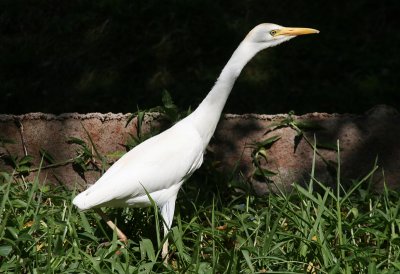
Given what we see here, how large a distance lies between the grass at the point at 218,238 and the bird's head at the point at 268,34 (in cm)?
76

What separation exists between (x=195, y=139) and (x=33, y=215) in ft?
2.98

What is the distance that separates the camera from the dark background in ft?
20.9

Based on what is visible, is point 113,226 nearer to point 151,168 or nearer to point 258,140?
point 151,168

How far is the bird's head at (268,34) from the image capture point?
4.28 metres

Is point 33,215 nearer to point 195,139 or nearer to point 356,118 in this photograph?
point 195,139

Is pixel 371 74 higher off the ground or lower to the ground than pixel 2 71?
lower

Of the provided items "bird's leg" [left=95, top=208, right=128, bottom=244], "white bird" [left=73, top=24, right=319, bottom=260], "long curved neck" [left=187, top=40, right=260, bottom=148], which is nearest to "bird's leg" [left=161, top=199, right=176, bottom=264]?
"white bird" [left=73, top=24, right=319, bottom=260]

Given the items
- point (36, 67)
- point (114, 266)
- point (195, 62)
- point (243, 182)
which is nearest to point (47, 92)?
point (36, 67)

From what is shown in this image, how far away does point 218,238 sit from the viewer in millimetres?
4004

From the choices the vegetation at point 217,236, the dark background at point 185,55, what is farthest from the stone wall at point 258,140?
the dark background at point 185,55

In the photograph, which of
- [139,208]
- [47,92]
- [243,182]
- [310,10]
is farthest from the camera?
[310,10]

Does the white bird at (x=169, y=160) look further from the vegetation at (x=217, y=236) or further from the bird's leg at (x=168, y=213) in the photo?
the vegetation at (x=217, y=236)

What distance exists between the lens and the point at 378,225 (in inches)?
163

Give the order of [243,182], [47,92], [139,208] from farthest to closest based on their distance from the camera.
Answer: [47,92] → [243,182] → [139,208]
